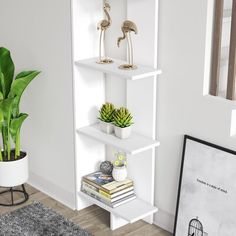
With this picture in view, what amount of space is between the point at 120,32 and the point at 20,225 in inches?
46.7

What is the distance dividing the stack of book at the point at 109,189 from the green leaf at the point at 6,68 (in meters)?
0.68

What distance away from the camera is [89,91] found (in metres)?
3.21

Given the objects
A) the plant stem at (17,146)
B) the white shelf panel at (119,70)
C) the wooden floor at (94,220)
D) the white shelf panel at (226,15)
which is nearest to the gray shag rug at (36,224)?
the wooden floor at (94,220)

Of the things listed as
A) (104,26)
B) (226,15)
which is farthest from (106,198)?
(226,15)

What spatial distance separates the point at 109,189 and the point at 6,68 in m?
0.90

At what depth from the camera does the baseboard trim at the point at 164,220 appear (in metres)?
3.06

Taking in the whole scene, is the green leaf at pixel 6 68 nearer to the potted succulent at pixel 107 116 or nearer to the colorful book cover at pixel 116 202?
the potted succulent at pixel 107 116

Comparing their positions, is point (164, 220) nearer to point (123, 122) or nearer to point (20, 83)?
point (123, 122)

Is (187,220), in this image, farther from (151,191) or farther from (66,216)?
(66,216)

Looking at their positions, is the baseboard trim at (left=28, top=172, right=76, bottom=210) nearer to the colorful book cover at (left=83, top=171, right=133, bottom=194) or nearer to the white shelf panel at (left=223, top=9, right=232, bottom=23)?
the colorful book cover at (left=83, top=171, right=133, bottom=194)

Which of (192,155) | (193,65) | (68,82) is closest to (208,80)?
(193,65)

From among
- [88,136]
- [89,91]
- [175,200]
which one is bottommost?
[175,200]

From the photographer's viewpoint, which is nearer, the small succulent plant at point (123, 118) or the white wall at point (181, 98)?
the white wall at point (181, 98)

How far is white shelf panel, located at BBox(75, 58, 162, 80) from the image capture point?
9.12ft
